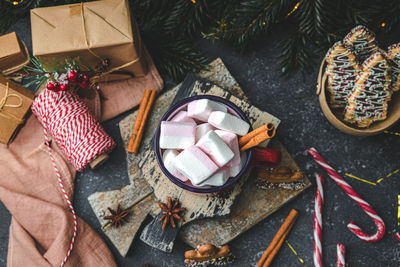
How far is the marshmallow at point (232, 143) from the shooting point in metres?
0.95

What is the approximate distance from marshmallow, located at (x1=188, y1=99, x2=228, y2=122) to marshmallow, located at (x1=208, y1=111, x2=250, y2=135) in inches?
0.8

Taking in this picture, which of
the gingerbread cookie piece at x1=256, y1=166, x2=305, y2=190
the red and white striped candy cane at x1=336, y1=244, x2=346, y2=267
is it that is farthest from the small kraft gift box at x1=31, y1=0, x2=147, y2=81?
the red and white striped candy cane at x1=336, y1=244, x2=346, y2=267

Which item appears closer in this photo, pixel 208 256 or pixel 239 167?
pixel 239 167

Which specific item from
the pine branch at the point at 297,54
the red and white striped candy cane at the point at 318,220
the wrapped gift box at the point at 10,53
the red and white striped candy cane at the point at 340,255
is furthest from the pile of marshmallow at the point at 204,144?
the wrapped gift box at the point at 10,53

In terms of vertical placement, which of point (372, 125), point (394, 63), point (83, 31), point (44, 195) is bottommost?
point (44, 195)

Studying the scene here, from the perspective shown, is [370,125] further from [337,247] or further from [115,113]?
[115,113]

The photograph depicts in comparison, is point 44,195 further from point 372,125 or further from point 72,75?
point 372,125

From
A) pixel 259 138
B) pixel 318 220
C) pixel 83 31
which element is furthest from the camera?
pixel 318 220

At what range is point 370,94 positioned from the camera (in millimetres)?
1040

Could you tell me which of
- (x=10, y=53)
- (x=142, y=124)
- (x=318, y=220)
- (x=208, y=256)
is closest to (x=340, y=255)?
(x=318, y=220)

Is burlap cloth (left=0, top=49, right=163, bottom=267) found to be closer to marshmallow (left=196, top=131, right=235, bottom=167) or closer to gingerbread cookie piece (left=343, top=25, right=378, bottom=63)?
marshmallow (left=196, top=131, right=235, bottom=167)

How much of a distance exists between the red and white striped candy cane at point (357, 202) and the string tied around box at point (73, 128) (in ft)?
2.68

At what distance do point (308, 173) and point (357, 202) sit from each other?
0.21 metres

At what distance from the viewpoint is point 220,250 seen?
3.90ft
